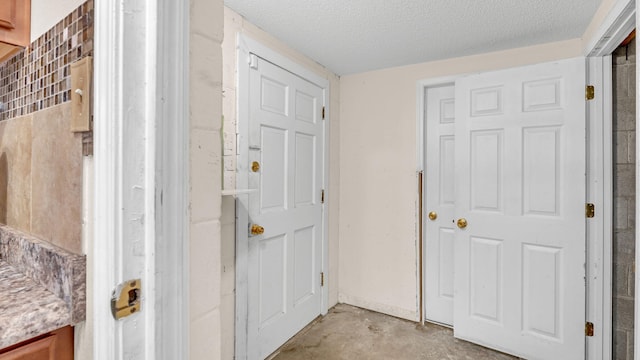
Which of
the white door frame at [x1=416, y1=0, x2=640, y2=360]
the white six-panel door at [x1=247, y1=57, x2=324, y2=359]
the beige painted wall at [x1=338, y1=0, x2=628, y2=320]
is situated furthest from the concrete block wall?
the white six-panel door at [x1=247, y1=57, x2=324, y2=359]

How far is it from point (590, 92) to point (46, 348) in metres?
2.84

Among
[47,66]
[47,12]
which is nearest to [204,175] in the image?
[47,66]

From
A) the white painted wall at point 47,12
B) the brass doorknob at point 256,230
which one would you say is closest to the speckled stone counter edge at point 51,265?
the white painted wall at point 47,12

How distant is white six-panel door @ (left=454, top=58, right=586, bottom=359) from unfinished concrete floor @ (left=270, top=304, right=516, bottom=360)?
157 mm

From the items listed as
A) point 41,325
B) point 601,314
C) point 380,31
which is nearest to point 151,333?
point 41,325

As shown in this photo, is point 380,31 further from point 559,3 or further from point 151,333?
point 151,333

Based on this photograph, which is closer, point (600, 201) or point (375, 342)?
point (600, 201)

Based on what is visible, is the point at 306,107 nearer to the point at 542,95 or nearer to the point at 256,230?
the point at 256,230

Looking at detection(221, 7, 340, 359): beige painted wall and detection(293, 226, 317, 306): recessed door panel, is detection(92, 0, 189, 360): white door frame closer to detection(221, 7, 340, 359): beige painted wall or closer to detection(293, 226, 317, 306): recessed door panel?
detection(221, 7, 340, 359): beige painted wall

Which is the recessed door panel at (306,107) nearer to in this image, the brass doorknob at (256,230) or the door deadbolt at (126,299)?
the brass doorknob at (256,230)

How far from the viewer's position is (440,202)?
263 cm

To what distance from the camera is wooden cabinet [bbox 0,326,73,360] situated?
25.8 inches

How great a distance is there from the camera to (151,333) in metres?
0.54

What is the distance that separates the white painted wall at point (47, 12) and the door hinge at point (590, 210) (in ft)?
8.69
